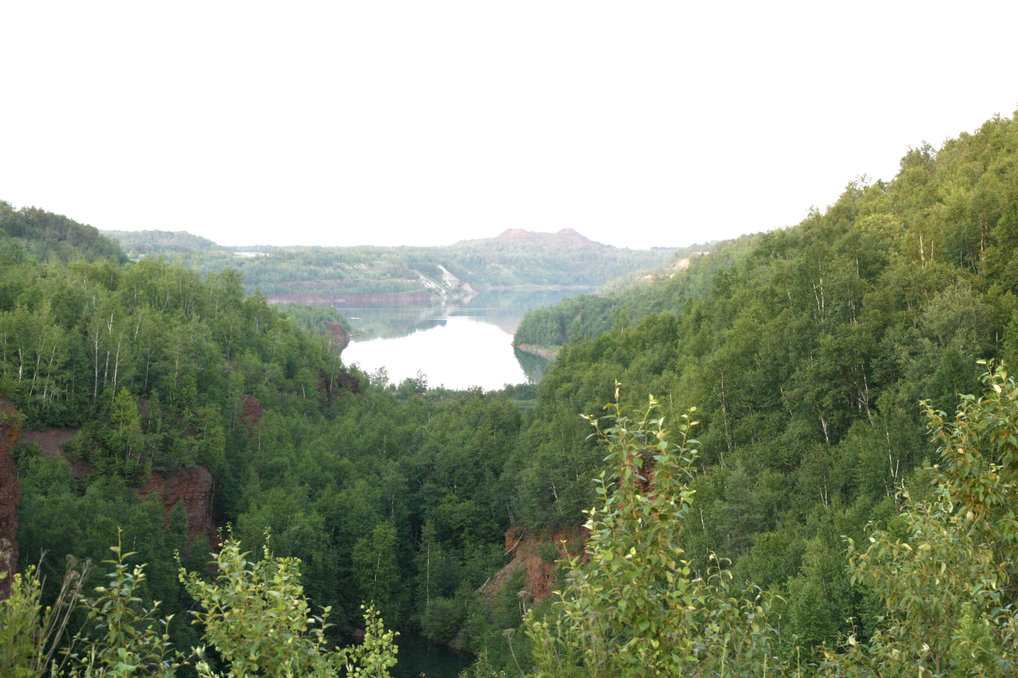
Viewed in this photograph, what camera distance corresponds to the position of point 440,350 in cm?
12562

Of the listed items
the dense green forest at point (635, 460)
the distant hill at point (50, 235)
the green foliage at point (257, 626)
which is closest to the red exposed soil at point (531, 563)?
the dense green forest at point (635, 460)

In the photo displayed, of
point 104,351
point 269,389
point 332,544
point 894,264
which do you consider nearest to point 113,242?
point 269,389

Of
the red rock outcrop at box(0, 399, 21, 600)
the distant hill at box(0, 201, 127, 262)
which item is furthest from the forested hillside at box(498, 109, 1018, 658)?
the distant hill at box(0, 201, 127, 262)

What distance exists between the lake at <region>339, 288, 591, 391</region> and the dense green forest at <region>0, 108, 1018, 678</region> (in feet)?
128

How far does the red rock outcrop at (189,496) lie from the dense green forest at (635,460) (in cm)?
58

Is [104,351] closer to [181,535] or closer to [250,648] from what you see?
[181,535]

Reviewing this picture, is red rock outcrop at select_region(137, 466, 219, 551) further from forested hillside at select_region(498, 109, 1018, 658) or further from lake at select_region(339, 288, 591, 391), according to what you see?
lake at select_region(339, 288, 591, 391)

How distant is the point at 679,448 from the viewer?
210 inches

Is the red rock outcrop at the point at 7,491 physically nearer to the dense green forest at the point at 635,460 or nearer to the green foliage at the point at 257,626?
the dense green forest at the point at 635,460

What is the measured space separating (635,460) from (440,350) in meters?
121

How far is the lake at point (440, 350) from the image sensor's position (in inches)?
3880

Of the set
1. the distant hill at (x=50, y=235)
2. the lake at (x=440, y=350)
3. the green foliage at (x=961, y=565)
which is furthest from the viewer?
the lake at (x=440, y=350)

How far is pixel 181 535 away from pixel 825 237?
3777 cm

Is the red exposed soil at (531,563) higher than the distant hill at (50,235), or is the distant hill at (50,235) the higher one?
the distant hill at (50,235)
